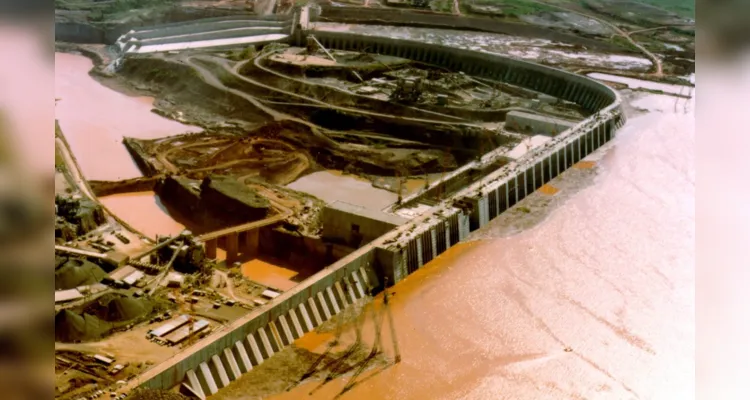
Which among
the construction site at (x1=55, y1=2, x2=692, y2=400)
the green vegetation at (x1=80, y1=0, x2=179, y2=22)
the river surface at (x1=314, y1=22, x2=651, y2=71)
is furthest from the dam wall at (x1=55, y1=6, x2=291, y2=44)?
the river surface at (x1=314, y1=22, x2=651, y2=71)

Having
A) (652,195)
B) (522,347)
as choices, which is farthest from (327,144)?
(522,347)

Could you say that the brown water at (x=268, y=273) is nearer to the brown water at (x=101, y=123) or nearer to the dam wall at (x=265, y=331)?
the dam wall at (x=265, y=331)

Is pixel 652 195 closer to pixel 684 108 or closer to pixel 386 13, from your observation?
pixel 684 108

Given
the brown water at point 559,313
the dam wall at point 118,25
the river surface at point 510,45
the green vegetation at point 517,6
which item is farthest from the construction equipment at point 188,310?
the green vegetation at point 517,6

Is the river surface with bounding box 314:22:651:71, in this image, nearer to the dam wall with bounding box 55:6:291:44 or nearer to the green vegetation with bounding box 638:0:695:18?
the dam wall with bounding box 55:6:291:44

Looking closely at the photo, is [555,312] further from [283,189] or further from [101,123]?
[101,123]
